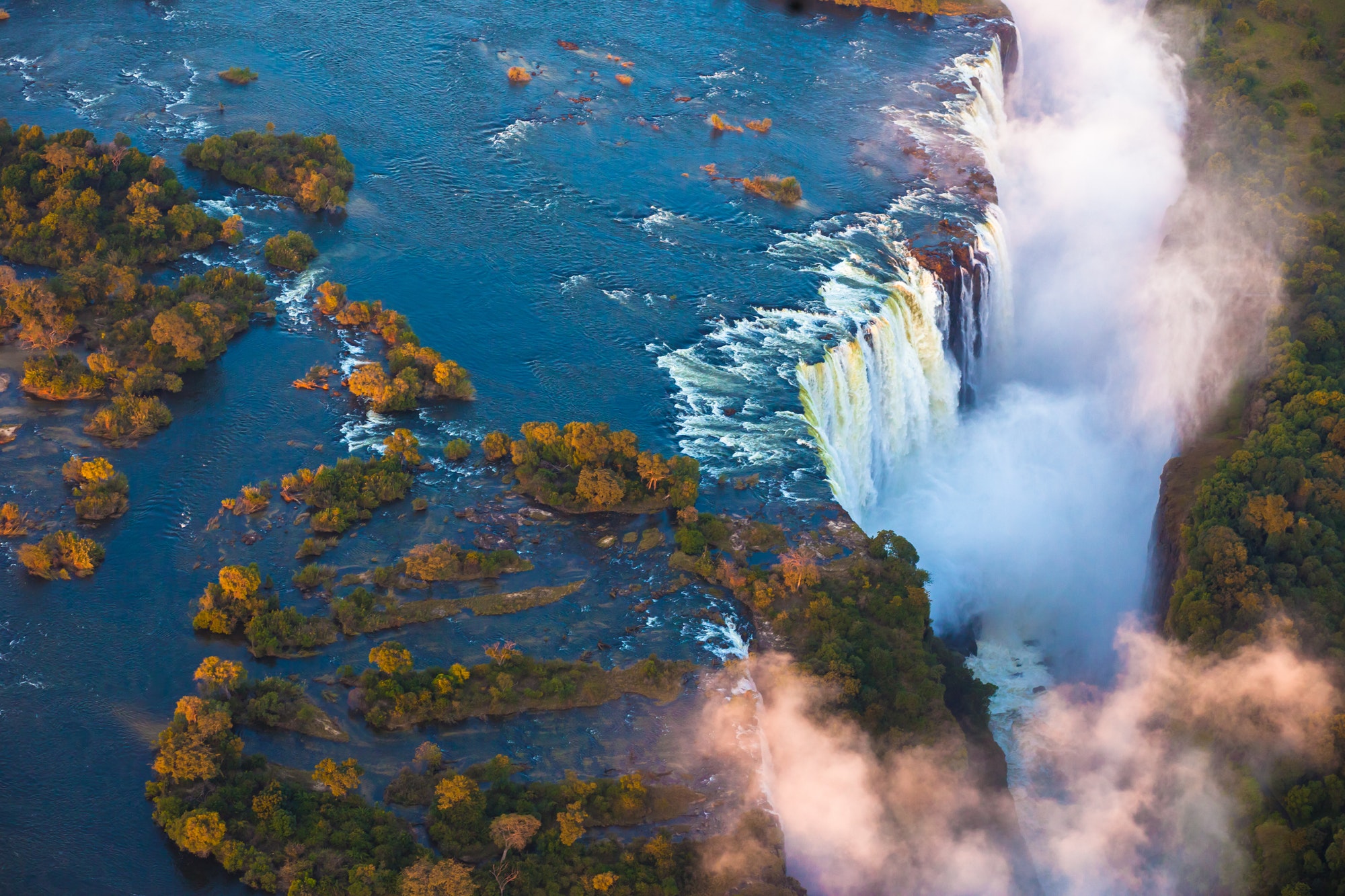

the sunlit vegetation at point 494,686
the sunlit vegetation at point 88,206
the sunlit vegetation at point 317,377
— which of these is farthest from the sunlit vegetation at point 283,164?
the sunlit vegetation at point 494,686

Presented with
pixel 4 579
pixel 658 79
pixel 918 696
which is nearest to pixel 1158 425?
pixel 918 696

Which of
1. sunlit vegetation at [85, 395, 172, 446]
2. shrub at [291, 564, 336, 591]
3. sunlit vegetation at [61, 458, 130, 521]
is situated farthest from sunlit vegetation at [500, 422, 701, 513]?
sunlit vegetation at [61, 458, 130, 521]

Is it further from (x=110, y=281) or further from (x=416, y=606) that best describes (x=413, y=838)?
(x=110, y=281)

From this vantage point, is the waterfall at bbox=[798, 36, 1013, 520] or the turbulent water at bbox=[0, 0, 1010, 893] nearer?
the turbulent water at bbox=[0, 0, 1010, 893]

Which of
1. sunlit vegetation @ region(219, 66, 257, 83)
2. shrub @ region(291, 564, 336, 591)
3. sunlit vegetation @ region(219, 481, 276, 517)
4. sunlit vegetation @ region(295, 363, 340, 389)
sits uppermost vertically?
sunlit vegetation @ region(219, 66, 257, 83)

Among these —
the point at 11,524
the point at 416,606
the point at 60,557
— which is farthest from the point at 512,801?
the point at 11,524

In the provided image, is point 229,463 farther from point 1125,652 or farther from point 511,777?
point 1125,652

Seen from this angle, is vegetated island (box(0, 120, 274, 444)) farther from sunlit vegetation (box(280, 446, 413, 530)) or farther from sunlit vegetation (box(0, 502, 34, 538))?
sunlit vegetation (box(280, 446, 413, 530))
